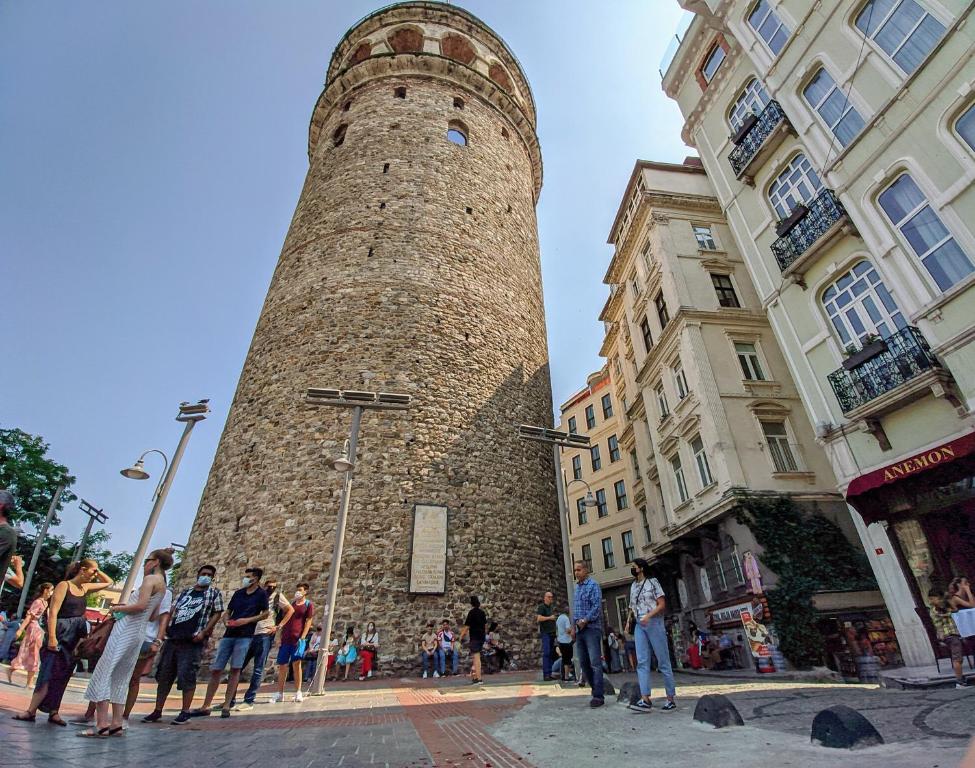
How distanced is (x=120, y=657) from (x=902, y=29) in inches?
595

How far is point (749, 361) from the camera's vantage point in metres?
14.6

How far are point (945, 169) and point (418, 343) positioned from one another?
1181 centimetres

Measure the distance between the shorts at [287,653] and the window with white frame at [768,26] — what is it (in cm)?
1631

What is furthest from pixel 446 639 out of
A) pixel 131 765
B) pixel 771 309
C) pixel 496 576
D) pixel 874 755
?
pixel 771 309

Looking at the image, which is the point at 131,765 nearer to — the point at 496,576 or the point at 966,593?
the point at 966,593

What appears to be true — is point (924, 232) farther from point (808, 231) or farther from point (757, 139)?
point (757, 139)

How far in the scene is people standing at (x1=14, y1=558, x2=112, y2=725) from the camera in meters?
4.57

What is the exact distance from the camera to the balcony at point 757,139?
1274 cm

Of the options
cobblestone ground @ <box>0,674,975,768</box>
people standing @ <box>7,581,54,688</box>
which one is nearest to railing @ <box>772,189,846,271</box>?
cobblestone ground @ <box>0,674,975,768</box>

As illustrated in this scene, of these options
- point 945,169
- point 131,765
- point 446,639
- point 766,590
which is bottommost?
point 131,765

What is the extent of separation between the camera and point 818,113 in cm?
1131

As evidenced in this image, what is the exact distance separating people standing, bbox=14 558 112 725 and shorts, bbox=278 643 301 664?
2550mm

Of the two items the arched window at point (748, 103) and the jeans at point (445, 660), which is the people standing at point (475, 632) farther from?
the arched window at point (748, 103)

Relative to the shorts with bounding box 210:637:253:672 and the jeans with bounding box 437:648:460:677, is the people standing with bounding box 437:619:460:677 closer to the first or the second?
the jeans with bounding box 437:648:460:677
